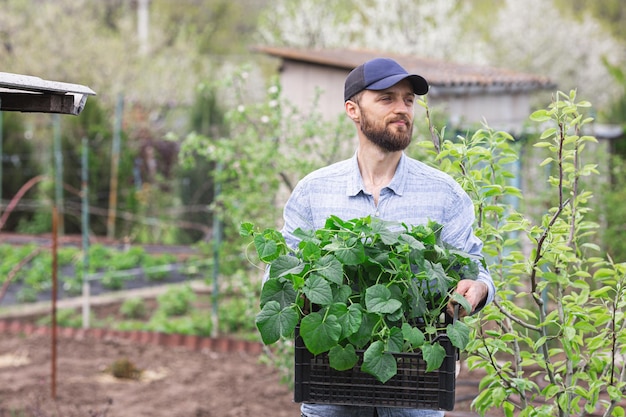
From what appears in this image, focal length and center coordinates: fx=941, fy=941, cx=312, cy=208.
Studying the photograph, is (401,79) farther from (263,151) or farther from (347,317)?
(263,151)

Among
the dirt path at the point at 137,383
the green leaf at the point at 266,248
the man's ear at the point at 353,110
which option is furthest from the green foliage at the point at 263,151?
the green leaf at the point at 266,248

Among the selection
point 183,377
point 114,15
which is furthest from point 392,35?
point 183,377

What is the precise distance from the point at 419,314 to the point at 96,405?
399 cm

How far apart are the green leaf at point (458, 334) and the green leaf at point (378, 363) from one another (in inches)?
7.2

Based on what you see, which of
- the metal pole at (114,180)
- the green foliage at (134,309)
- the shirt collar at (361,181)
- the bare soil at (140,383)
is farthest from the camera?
the metal pole at (114,180)

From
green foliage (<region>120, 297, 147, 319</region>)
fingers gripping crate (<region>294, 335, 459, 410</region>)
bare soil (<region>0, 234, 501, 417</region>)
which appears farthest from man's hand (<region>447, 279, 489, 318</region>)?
green foliage (<region>120, 297, 147, 319</region>)

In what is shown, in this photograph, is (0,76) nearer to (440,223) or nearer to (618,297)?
(440,223)

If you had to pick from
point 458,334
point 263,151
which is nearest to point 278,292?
point 458,334

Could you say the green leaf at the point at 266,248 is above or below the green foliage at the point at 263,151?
below

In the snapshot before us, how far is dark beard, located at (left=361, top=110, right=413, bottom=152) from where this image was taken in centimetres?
322

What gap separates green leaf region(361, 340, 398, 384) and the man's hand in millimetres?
Result: 271

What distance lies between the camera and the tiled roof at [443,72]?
1005 cm

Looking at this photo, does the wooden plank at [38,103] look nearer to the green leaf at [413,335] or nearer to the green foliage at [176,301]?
the green leaf at [413,335]

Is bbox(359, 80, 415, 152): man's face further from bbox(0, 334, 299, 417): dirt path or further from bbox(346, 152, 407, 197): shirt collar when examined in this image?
bbox(0, 334, 299, 417): dirt path
